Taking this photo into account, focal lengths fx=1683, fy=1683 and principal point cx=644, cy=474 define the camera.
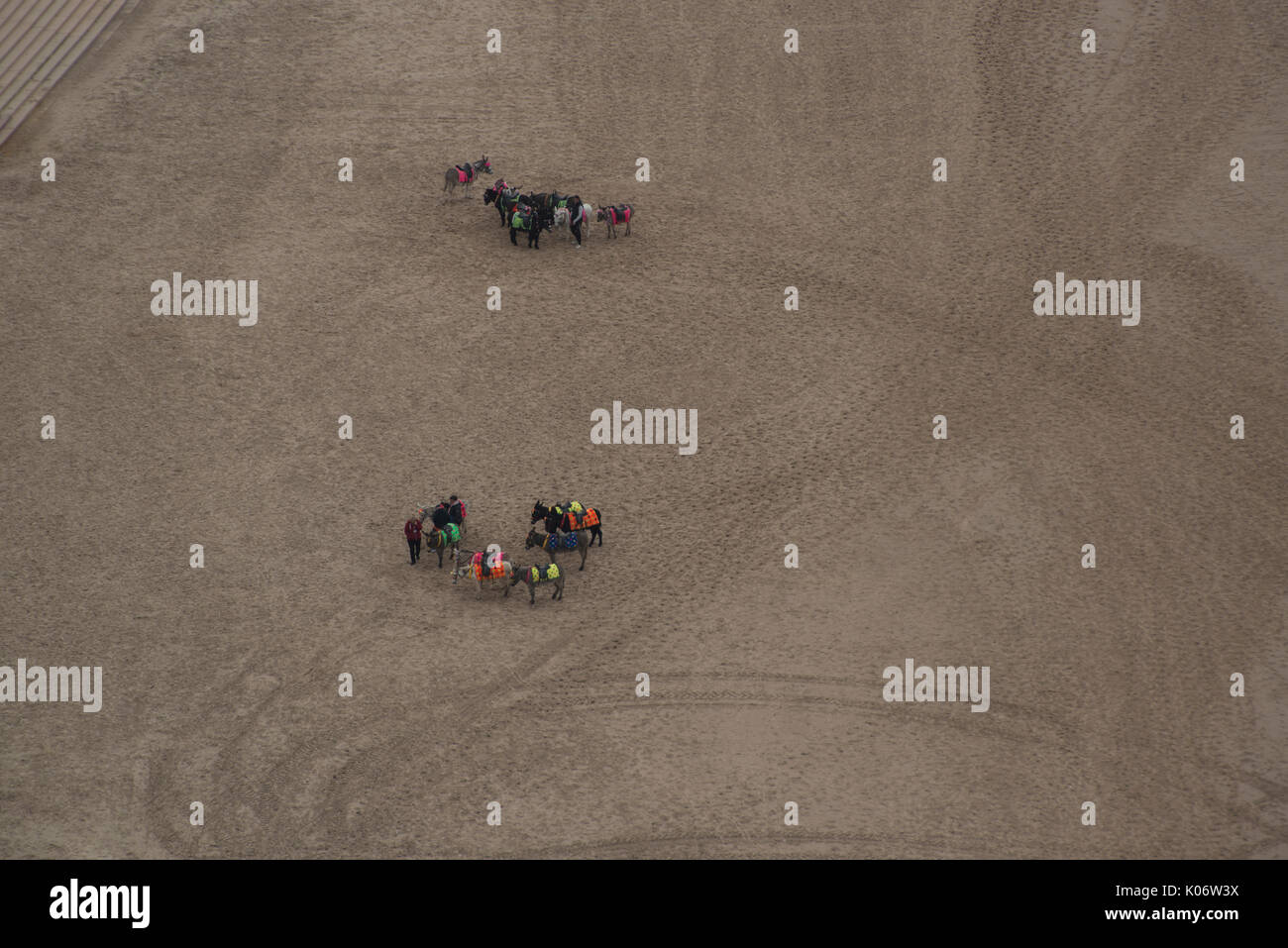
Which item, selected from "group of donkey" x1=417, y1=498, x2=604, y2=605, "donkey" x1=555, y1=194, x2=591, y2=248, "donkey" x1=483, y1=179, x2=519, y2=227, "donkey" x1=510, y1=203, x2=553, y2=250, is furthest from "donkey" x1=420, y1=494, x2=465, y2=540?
"donkey" x1=483, y1=179, x2=519, y2=227

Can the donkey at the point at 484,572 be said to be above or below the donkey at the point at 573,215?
below

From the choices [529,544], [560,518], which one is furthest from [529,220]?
[529,544]

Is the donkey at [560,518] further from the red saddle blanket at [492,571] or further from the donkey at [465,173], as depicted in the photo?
the donkey at [465,173]

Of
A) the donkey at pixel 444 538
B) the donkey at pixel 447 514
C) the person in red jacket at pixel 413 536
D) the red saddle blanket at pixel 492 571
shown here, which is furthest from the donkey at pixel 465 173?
the red saddle blanket at pixel 492 571

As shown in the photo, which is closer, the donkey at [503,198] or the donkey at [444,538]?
the donkey at [444,538]

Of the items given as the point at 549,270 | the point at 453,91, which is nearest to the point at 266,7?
the point at 453,91

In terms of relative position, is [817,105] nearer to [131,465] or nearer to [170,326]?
[170,326]
